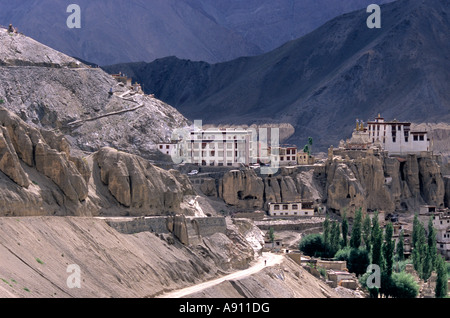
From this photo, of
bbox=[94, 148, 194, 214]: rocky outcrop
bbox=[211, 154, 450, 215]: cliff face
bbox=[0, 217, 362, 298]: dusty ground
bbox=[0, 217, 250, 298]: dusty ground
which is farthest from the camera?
bbox=[211, 154, 450, 215]: cliff face

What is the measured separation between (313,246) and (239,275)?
26.5m

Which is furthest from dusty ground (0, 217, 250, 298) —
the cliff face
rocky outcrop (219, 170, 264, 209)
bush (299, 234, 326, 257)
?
the cliff face

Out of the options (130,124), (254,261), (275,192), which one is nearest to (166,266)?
(254,261)

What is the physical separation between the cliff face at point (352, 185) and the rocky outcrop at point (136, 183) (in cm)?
3408

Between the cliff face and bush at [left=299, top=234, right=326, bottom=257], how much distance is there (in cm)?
1357

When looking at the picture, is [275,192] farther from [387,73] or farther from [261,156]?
[387,73]

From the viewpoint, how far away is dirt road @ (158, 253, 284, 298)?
63.2 m

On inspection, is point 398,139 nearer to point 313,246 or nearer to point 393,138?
point 393,138

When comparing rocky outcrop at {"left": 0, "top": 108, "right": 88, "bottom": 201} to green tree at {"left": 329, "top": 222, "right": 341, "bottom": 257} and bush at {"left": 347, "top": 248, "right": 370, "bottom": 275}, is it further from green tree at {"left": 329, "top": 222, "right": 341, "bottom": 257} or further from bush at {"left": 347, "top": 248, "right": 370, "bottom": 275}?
green tree at {"left": 329, "top": 222, "right": 341, "bottom": 257}

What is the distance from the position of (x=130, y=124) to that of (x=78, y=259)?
198ft

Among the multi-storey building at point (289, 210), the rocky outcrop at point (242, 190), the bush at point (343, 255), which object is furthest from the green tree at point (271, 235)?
the rocky outcrop at point (242, 190)

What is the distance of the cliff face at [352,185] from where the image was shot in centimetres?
11044
